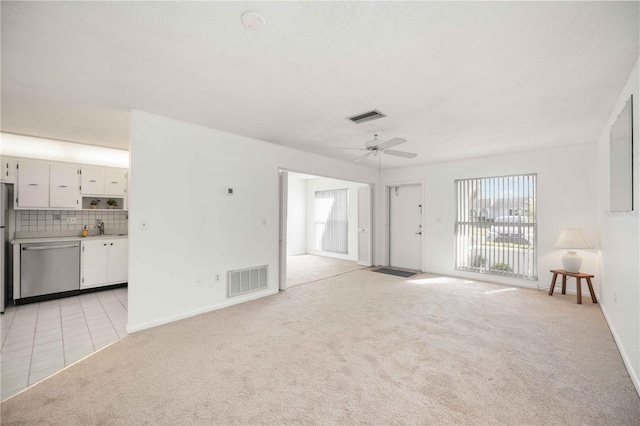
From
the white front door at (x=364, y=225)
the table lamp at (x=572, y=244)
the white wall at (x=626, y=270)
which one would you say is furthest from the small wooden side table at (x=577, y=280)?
the white front door at (x=364, y=225)

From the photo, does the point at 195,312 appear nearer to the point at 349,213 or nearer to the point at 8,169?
the point at 8,169

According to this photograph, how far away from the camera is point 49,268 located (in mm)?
4227

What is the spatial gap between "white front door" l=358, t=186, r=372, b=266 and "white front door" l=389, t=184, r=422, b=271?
22.6 inches

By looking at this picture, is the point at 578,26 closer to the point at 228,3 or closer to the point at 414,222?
the point at 228,3

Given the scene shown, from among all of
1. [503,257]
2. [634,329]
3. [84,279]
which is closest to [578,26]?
[634,329]

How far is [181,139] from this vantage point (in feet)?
11.4

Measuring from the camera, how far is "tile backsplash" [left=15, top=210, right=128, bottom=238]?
4504mm

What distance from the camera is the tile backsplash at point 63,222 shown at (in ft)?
14.8

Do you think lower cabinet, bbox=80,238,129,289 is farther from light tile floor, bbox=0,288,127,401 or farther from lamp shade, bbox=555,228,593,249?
lamp shade, bbox=555,228,593,249

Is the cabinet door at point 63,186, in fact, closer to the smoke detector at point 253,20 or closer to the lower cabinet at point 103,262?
the lower cabinet at point 103,262

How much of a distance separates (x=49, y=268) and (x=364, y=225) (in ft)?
19.6

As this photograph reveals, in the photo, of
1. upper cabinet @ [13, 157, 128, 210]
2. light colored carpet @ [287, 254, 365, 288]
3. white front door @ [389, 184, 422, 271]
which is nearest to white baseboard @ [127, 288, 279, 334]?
light colored carpet @ [287, 254, 365, 288]

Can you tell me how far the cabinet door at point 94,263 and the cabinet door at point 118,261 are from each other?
69 millimetres

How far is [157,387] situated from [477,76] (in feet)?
11.6
